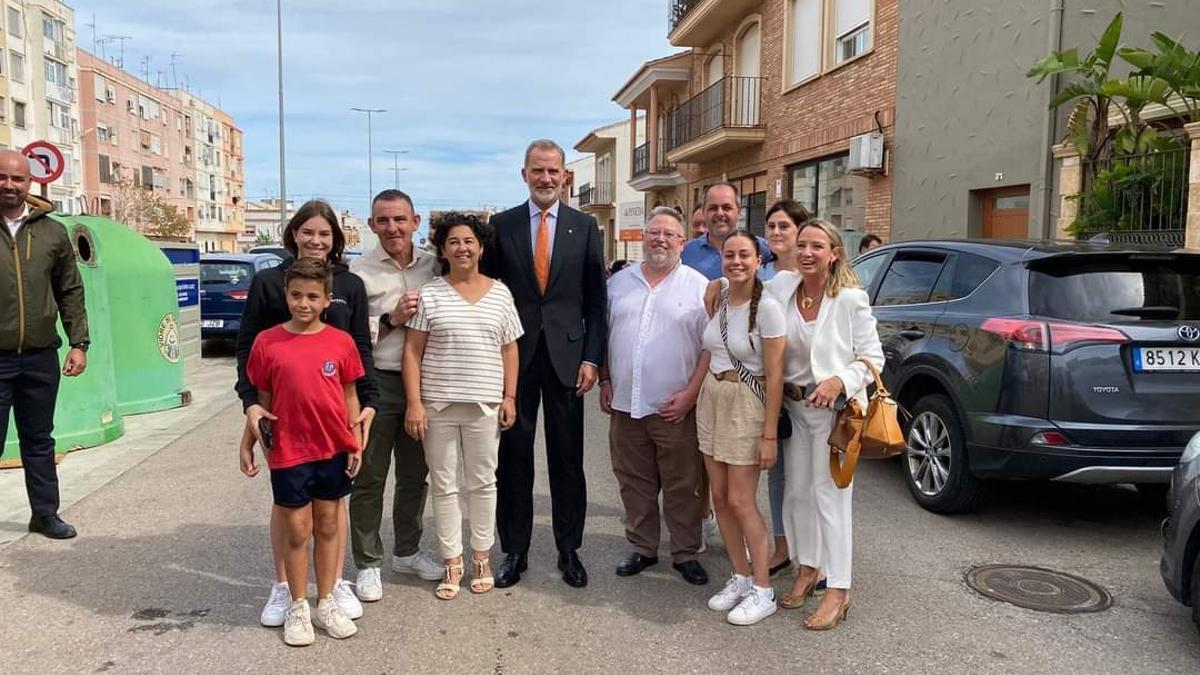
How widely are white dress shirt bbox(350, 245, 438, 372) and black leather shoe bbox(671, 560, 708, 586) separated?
5.50 feet

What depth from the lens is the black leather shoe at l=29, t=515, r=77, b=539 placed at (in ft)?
15.4

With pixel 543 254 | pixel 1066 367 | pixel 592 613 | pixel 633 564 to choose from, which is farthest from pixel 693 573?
pixel 1066 367

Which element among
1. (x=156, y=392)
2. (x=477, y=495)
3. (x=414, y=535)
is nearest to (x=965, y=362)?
(x=477, y=495)

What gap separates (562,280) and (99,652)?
2420mm

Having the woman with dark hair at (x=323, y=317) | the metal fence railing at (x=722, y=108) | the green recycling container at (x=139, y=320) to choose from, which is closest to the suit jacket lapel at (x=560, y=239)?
the woman with dark hair at (x=323, y=317)

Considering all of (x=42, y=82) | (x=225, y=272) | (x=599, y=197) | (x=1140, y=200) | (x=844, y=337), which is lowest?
(x=844, y=337)

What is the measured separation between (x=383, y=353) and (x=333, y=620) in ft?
3.82

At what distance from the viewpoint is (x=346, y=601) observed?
372cm

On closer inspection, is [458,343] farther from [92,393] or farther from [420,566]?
[92,393]

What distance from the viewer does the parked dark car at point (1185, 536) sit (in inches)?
133

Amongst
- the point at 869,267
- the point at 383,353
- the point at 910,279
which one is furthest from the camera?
the point at 869,267

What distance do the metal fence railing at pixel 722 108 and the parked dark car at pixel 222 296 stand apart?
9.87 meters

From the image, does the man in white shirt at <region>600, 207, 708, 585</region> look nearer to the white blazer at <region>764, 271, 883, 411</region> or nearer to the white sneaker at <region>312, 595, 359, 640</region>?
the white blazer at <region>764, 271, 883, 411</region>

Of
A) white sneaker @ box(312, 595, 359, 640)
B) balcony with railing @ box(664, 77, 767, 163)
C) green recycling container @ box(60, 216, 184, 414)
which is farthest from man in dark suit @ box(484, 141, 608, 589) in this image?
balcony with railing @ box(664, 77, 767, 163)
